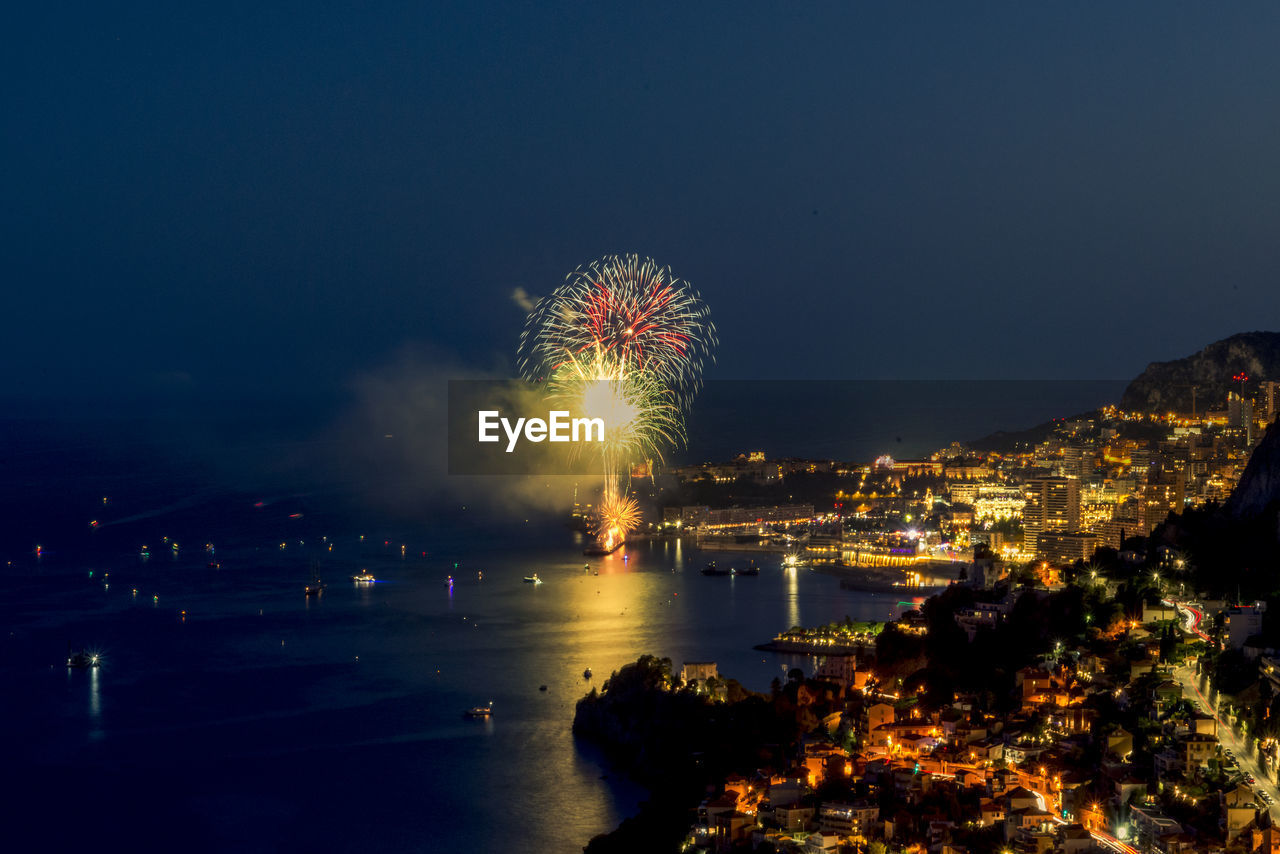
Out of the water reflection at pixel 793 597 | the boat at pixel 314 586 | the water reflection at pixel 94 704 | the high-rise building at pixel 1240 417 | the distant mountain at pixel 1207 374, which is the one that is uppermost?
the distant mountain at pixel 1207 374

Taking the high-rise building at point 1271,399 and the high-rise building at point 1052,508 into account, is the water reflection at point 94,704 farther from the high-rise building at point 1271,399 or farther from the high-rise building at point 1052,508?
the high-rise building at point 1271,399

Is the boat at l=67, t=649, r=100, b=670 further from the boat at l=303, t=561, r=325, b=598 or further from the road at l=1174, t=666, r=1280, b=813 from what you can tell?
the road at l=1174, t=666, r=1280, b=813

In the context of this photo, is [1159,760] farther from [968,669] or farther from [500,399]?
[500,399]

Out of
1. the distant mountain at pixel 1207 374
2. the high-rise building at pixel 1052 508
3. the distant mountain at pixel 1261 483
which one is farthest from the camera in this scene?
the distant mountain at pixel 1207 374

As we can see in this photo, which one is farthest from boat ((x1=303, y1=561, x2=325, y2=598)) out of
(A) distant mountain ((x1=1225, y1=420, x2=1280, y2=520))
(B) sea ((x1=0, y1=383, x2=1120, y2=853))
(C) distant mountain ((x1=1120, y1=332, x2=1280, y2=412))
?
(C) distant mountain ((x1=1120, y1=332, x2=1280, y2=412))

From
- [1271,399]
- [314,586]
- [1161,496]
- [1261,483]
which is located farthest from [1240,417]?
[314,586]

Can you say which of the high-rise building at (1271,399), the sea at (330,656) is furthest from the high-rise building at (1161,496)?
the sea at (330,656)

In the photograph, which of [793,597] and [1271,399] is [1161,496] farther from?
[793,597]
